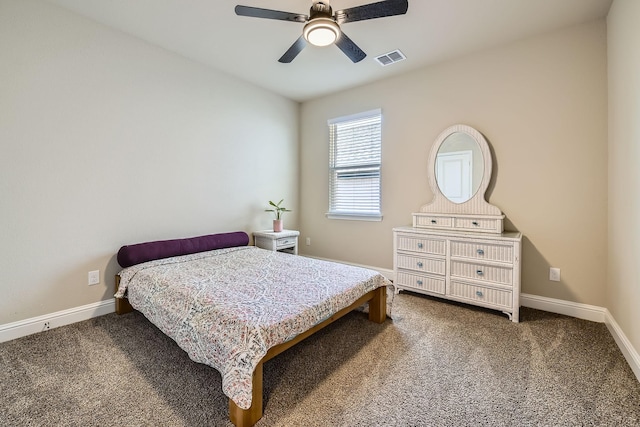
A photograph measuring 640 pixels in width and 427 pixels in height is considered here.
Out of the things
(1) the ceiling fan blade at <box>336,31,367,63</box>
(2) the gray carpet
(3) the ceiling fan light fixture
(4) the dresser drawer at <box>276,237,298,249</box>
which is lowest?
(2) the gray carpet

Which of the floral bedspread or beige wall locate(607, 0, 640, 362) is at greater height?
beige wall locate(607, 0, 640, 362)

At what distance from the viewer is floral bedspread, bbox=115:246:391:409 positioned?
1.38 meters

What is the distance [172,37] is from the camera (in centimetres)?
272

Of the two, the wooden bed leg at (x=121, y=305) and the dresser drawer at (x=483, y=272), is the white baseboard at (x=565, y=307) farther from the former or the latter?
the wooden bed leg at (x=121, y=305)

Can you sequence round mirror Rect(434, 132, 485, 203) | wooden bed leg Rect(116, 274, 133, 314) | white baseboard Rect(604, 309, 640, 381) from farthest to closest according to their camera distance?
round mirror Rect(434, 132, 485, 203) < wooden bed leg Rect(116, 274, 133, 314) < white baseboard Rect(604, 309, 640, 381)

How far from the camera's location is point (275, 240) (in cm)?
366

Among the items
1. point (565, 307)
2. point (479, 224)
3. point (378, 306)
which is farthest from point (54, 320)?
point (565, 307)

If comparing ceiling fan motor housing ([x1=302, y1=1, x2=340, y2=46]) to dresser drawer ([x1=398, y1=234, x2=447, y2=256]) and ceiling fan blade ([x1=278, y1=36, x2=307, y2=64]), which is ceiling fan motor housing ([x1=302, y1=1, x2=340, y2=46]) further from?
dresser drawer ([x1=398, y1=234, x2=447, y2=256])

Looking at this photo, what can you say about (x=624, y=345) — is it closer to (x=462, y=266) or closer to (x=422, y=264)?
(x=462, y=266)

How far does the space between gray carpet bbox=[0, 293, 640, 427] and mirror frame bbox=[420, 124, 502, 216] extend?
1.13m

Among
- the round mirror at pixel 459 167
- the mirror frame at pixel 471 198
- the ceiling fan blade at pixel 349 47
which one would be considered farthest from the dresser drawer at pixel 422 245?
the ceiling fan blade at pixel 349 47

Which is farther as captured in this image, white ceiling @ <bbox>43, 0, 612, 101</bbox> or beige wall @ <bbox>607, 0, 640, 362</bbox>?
white ceiling @ <bbox>43, 0, 612, 101</bbox>

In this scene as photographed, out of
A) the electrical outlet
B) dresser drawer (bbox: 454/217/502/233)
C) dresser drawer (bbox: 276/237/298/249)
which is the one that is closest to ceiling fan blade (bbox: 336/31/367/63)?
dresser drawer (bbox: 454/217/502/233)

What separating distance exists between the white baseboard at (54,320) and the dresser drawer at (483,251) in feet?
11.0
